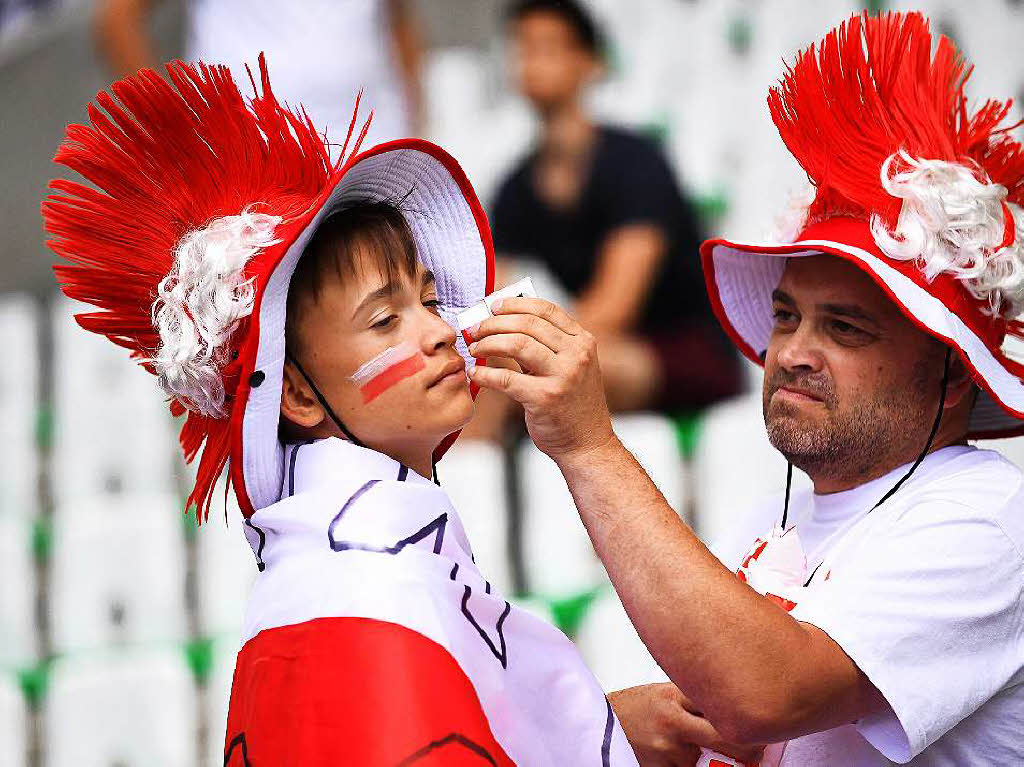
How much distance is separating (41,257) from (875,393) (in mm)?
3899

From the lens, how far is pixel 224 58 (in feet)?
13.0

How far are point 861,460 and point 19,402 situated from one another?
3352 mm

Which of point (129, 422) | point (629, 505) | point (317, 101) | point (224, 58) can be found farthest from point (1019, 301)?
point (129, 422)

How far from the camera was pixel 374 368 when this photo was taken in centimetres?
160

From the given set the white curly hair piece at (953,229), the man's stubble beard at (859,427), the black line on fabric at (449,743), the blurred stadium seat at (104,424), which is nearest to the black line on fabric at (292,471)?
the black line on fabric at (449,743)

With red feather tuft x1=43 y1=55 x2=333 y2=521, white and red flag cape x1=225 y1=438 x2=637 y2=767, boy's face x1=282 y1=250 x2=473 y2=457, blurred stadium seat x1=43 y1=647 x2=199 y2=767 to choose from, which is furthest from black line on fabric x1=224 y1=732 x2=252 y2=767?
blurred stadium seat x1=43 y1=647 x2=199 y2=767

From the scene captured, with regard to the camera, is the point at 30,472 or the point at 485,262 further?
the point at 30,472

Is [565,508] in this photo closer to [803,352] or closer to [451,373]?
[803,352]

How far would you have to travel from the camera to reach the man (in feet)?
5.04

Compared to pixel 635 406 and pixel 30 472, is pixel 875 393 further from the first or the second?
pixel 30 472

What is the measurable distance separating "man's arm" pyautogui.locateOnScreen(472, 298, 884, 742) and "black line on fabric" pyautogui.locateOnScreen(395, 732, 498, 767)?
0.30m

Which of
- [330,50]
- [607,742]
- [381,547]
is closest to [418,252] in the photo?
[381,547]

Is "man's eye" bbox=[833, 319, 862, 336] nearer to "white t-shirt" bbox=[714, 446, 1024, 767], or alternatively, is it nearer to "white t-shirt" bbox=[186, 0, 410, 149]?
"white t-shirt" bbox=[714, 446, 1024, 767]

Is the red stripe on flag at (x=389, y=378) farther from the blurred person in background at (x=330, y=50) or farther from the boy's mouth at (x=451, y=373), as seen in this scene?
the blurred person in background at (x=330, y=50)
